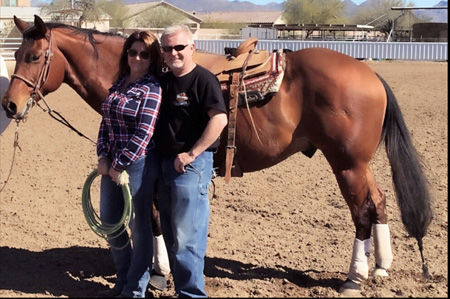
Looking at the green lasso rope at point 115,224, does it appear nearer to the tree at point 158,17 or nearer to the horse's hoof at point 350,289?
the horse's hoof at point 350,289

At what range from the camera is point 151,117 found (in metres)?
3.68

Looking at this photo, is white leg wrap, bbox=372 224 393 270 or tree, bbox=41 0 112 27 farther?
tree, bbox=41 0 112 27

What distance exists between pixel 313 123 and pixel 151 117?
143 centimetres

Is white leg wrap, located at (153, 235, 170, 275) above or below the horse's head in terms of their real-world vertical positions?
below

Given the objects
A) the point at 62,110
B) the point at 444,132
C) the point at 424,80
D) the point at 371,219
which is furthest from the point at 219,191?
the point at 424,80

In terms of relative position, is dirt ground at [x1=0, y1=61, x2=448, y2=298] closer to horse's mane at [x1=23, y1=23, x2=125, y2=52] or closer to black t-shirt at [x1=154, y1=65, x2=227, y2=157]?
black t-shirt at [x1=154, y1=65, x2=227, y2=157]

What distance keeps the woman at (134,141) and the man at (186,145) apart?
0.11 m

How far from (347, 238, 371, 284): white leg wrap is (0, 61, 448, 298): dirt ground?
0.13m

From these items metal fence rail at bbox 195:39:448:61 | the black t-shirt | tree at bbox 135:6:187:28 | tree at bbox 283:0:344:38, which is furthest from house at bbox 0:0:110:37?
the black t-shirt

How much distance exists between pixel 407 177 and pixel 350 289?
40.5 inches

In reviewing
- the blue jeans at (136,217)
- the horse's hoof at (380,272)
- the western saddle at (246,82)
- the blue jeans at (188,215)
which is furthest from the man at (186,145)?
the horse's hoof at (380,272)

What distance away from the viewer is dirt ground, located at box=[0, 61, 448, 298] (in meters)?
4.75

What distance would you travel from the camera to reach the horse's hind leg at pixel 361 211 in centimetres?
450

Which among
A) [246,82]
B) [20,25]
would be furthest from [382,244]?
[20,25]
